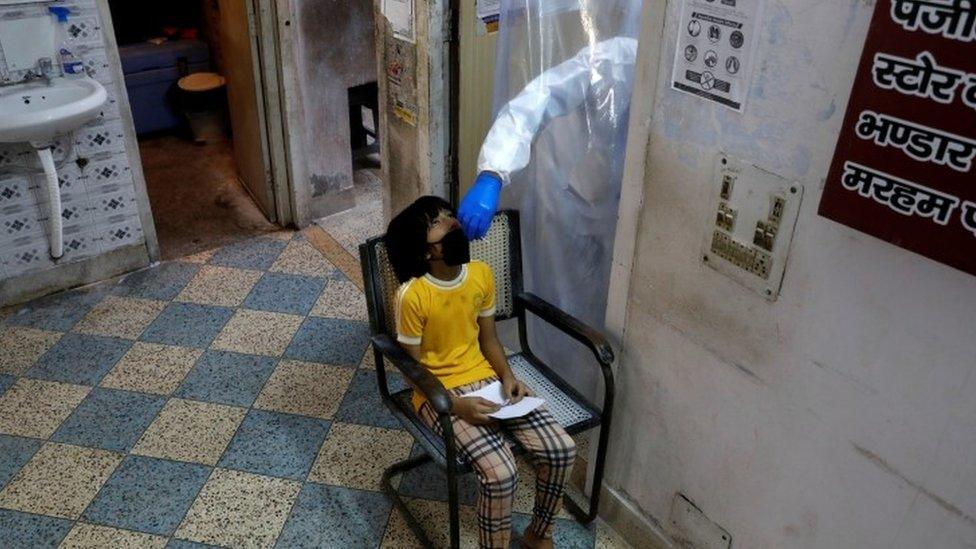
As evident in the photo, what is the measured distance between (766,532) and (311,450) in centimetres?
148

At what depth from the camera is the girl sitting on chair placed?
6.20 feet

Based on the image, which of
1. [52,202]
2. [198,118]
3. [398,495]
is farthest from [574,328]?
[198,118]

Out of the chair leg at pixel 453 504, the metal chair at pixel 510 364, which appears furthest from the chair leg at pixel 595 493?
the chair leg at pixel 453 504

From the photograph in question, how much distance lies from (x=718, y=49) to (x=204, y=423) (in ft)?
6.90

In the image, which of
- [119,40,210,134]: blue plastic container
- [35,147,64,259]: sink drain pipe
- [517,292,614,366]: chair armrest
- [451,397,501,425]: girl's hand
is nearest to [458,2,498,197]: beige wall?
[517,292,614,366]: chair armrest

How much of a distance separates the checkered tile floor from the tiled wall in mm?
215

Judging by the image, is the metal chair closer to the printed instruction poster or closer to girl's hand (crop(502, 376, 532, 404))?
girl's hand (crop(502, 376, 532, 404))

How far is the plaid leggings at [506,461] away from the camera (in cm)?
186

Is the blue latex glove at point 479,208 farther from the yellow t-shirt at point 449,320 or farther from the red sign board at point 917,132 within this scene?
the red sign board at point 917,132

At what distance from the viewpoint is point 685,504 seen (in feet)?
6.44

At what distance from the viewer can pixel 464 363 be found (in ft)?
6.80

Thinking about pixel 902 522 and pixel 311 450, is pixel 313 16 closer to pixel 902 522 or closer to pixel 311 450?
pixel 311 450

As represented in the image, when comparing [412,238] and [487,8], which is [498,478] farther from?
[487,8]

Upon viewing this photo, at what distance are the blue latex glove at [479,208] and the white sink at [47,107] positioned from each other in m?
1.78
